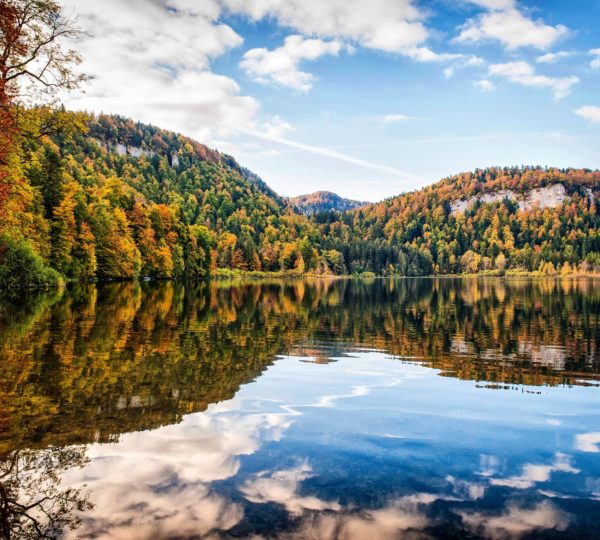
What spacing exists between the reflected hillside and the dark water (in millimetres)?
95

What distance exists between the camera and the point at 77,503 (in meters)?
6.81

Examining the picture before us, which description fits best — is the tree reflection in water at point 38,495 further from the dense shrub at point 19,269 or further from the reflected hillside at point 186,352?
the dense shrub at point 19,269

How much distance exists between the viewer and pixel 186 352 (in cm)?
1852

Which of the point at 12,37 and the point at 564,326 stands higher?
the point at 12,37

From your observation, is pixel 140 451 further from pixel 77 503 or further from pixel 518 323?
pixel 518 323

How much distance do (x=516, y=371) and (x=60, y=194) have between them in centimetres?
6639

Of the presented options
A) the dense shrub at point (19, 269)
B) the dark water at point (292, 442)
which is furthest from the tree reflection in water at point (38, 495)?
the dense shrub at point (19, 269)

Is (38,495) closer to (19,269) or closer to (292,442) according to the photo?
(292,442)

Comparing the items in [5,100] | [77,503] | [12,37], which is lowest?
[77,503]

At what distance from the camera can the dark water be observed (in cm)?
649

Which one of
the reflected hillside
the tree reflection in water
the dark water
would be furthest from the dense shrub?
the tree reflection in water

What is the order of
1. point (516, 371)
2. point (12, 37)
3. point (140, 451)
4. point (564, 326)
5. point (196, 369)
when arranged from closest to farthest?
point (140, 451), point (196, 369), point (516, 371), point (12, 37), point (564, 326)

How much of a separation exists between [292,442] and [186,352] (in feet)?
32.6

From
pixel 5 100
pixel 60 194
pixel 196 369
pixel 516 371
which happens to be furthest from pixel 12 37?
pixel 60 194
